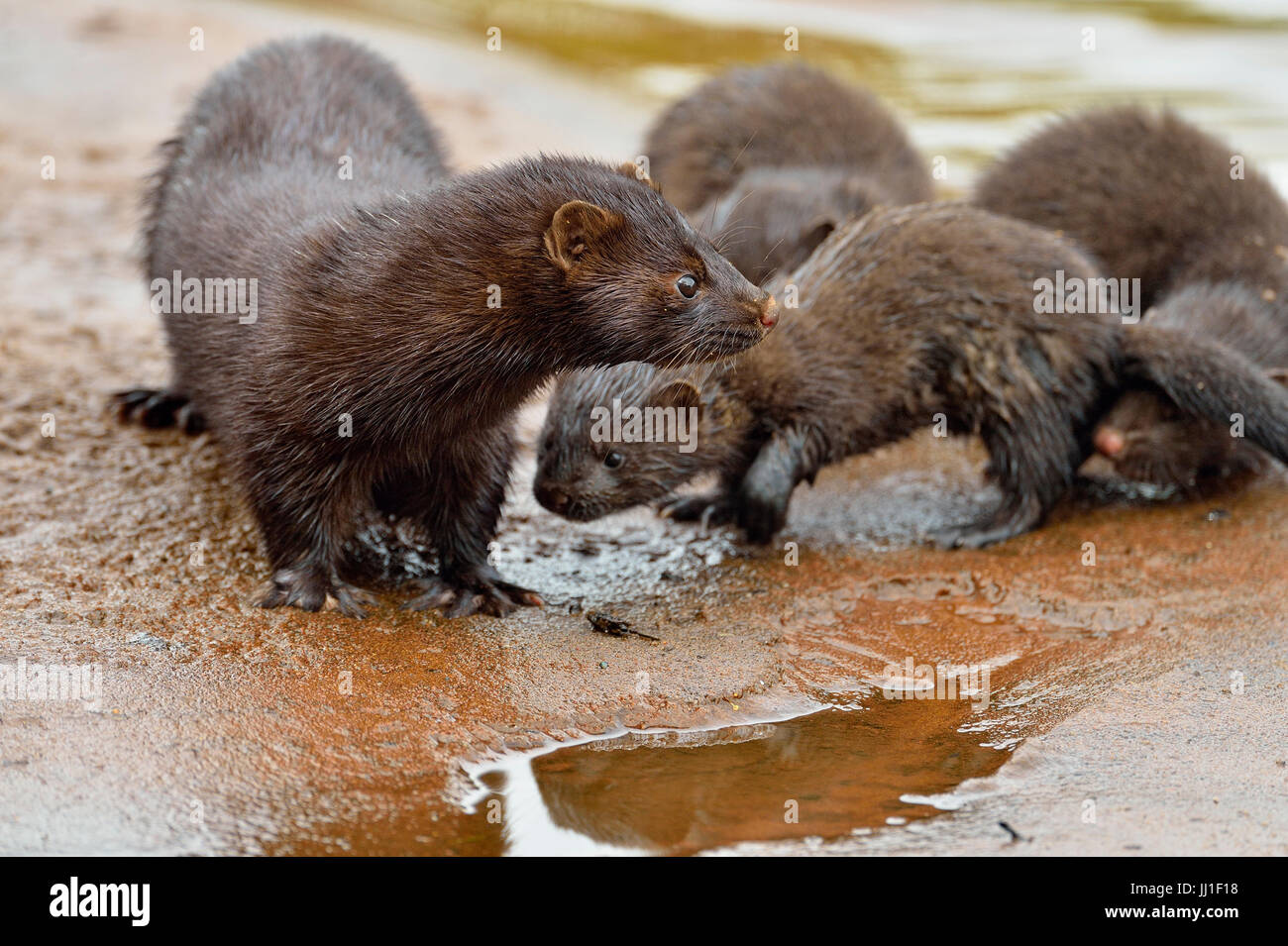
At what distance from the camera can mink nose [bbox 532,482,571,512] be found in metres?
5.95

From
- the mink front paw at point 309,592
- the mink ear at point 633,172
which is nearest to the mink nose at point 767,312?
the mink ear at point 633,172

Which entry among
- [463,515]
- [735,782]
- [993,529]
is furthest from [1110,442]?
[735,782]

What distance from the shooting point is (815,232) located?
7.79m

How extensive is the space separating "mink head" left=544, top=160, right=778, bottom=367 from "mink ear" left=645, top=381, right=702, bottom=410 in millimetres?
955

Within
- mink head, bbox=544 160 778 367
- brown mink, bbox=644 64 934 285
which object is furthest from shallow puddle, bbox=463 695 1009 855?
brown mink, bbox=644 64 934 285

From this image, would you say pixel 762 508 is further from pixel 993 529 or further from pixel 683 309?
pixel 683 309

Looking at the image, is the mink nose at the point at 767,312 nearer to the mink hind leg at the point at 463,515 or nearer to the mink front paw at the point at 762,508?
the mink hind leg at the point at 463,515

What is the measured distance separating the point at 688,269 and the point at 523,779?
1732mm

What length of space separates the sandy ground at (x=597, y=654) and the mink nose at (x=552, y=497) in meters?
0.28

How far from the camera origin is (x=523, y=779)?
4336mm

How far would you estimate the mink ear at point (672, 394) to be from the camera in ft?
19.8

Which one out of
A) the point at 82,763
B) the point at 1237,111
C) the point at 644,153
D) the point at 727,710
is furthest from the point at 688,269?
the point at 1237,111

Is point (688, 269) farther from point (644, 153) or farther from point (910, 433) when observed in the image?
point (644, 153)

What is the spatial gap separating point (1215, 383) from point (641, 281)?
3.16m
